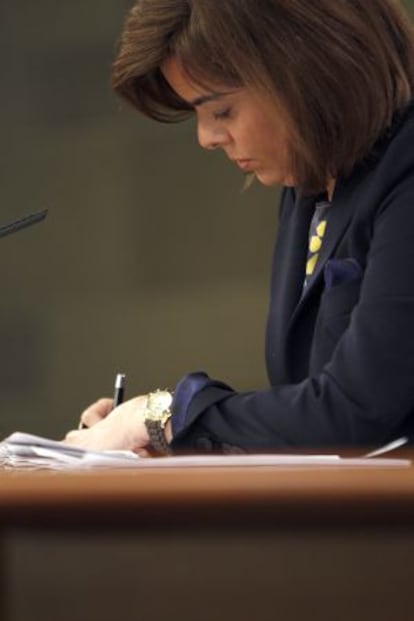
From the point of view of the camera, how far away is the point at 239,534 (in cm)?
49

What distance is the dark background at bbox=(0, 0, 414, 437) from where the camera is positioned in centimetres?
294

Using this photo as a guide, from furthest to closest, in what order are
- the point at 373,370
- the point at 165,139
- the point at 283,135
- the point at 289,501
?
the point at 165,139, the point at 283,135, the point at 373,370, the point at 289,501

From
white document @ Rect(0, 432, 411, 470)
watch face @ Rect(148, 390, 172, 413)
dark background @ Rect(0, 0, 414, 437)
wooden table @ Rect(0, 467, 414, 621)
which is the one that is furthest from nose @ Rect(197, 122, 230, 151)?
dark background @ Rect(0, 0, 414, 437)

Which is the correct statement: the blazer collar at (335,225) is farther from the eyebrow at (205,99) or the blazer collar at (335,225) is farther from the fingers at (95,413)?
the fingers at (95,413)

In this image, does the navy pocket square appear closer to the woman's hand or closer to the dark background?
the woman's hand

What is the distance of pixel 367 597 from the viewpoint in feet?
1.63

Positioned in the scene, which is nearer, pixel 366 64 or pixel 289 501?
pixel 289 501

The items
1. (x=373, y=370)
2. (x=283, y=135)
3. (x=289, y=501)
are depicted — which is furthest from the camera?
(x=283, y=135)

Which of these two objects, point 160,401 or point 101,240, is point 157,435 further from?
point 101,240

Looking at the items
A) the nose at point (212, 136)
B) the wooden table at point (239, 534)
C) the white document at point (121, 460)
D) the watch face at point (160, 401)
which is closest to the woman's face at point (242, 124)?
the nose at point (212, 136)

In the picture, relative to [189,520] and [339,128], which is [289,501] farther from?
[339,128]

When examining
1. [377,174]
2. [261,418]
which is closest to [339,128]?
[377,174]

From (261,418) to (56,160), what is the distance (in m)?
1.93

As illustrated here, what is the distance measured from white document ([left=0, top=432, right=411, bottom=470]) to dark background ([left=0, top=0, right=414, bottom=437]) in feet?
6.78
